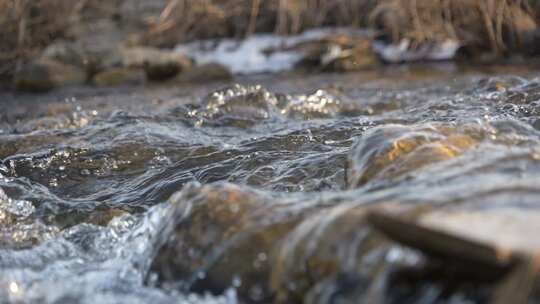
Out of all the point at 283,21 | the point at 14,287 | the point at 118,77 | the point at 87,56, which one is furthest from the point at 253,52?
the point at 14,287

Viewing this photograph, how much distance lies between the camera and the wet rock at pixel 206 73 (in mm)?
10609

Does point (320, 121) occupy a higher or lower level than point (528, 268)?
lower

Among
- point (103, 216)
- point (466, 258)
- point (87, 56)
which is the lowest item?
point (87, 56)

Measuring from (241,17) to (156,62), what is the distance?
2.57 m

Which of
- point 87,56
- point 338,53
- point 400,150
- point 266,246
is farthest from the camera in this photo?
point 87,56

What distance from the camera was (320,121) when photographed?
5496 mm

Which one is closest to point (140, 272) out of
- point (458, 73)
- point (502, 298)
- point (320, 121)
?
point (502, 298)

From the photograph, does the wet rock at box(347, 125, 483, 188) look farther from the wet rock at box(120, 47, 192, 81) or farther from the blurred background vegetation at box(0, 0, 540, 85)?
the wet rock at box(120, 47, 192, 81)

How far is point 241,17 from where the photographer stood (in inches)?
524

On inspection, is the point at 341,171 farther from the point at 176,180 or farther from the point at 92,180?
the point at 92,180

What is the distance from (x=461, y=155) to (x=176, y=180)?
1.81 meters

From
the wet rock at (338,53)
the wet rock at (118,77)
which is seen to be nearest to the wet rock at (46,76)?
the wet rock at (118,77)

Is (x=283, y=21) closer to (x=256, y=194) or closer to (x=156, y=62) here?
(x=156, y=62)

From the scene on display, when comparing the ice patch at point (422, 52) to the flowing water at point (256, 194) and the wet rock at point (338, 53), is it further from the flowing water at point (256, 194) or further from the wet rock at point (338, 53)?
the flowing water at point (256, 194)
